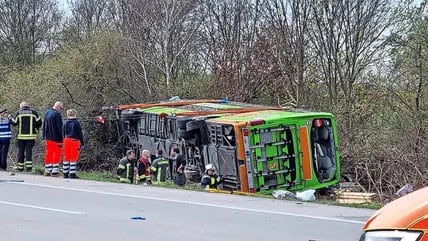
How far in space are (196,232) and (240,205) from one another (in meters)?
3.04

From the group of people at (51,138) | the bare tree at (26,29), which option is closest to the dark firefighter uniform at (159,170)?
the group of people at (51,138)

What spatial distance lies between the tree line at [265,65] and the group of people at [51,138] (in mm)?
4703

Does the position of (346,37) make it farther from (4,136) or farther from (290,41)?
(4,136)

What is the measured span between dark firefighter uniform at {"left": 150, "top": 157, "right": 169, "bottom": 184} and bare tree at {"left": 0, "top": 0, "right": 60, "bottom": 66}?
18.5 meters

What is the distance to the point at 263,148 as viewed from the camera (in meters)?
15.9

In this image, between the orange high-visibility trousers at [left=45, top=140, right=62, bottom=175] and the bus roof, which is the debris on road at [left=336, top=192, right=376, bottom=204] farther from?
the orange high-visibility trousers at [left=45, top=140, right=62, bottom=175]

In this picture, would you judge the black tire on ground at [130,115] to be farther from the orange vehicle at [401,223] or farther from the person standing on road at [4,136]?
the orange vehicle at [401,223]

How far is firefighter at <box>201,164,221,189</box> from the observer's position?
1588 centimetres

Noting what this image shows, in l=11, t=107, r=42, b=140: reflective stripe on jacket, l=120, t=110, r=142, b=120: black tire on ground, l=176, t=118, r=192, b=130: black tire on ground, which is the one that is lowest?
l=176, t=118, r=192, b=130: black tire on ground

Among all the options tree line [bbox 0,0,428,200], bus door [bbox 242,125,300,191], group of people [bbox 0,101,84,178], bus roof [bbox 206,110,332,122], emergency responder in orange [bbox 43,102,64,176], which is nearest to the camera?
bus door [bbox 242,125,300,191]

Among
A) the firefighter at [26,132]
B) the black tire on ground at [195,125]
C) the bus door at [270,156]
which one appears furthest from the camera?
the firefighter at [26,132]

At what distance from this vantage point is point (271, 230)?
944 cm

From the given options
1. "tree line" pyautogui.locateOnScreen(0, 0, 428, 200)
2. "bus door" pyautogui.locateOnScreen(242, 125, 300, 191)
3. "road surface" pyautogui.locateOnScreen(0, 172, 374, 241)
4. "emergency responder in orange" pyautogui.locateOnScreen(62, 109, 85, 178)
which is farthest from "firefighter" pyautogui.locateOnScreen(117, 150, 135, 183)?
"tree line" pyautogui.locateOnScreen(0, 0, 428, 200)

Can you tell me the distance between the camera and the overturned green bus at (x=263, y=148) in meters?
15.7
